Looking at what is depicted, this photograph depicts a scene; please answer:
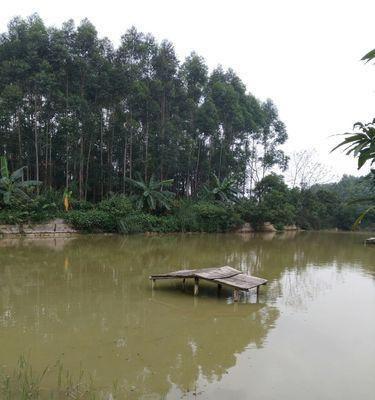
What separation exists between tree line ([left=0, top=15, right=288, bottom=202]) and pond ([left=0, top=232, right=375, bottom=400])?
12.4 m

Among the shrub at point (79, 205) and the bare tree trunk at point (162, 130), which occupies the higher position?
the bare tree trunk at point (162, 130)

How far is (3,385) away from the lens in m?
3.88

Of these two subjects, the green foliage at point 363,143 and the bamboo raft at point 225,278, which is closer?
the green foliage at point 363,143

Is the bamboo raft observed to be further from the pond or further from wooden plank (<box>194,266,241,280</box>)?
the pond

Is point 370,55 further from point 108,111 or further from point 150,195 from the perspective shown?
point 108,111

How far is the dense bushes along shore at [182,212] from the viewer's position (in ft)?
65.6

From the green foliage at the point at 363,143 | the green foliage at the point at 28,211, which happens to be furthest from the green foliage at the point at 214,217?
the green foliage at the point at 363,143

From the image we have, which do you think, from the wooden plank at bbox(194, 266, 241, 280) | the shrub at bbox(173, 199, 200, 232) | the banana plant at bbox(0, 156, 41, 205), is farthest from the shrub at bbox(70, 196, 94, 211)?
the wooden plank at bbox(194, 266, 241, 280)

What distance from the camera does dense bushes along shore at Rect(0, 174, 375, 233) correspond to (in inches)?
787

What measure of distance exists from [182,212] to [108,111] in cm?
772

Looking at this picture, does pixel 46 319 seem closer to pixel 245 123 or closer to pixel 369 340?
pixel 369 340

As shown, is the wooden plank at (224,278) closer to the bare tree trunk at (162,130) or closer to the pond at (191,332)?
the pond at (191,332)

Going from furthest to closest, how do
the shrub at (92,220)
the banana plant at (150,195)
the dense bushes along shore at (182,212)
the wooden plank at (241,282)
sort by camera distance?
1. the banana plant at (150,195)
2. the shrub at (92,220)
3. the dense bushes along shore at (182,212)
4. the wooden plank at (241,282)

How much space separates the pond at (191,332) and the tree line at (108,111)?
1237cm
